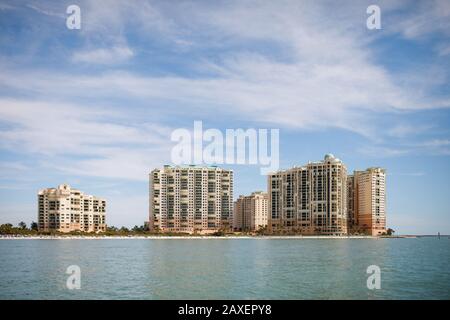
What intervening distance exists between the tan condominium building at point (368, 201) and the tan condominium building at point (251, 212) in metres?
29.2

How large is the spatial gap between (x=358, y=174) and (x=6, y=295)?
459 feet

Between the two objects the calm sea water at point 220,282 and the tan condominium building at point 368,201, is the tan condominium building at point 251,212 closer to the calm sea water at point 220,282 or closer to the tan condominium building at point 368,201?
the tan condominium building at point 368,201

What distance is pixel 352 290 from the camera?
30.9 meters

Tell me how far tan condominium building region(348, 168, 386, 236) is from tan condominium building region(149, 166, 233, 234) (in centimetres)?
4323

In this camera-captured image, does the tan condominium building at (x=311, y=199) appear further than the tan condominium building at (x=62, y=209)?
Yes

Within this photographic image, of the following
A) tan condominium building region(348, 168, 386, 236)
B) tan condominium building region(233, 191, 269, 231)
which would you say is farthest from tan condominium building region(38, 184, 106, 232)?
tan condominium building region(348, 168, 386, 236)

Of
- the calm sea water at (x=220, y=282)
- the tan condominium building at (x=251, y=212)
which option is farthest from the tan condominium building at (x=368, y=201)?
the calm sea water at (x=220, y=282)

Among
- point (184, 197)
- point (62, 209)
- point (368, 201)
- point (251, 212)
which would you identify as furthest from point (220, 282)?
point (251, 212)

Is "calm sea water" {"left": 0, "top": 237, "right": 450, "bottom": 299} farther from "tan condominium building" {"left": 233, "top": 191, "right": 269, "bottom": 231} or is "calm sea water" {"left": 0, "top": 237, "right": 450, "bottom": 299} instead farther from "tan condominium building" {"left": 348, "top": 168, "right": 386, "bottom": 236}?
"tan condominium building" {"left": 233, "top": 191, "right": 269, "bottom": 231}

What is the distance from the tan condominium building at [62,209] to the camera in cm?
13400

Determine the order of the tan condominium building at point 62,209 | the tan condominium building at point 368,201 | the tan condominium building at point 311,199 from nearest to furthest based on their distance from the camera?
1. the tan condominium building at point 62,209
2. the tan condominium building at point 311,199
3. the tan condominium building at point 368,201

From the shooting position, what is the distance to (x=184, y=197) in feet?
488
